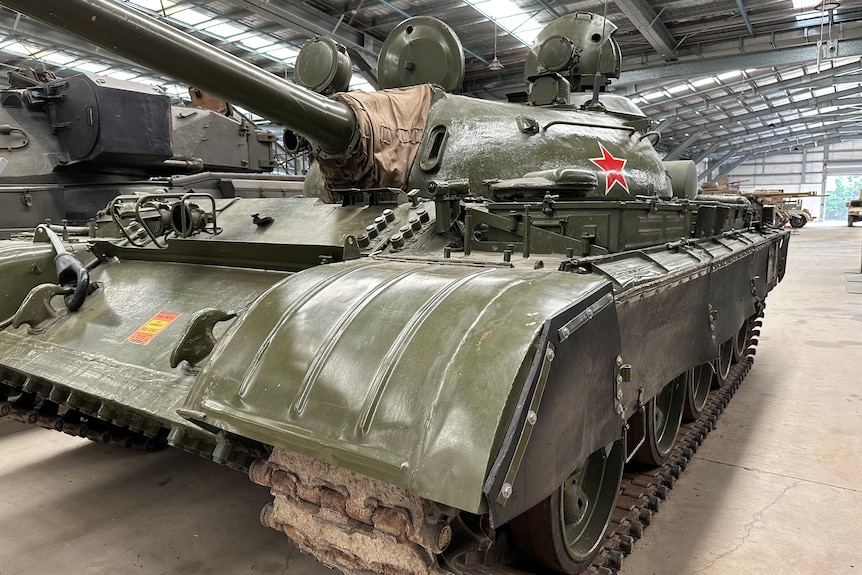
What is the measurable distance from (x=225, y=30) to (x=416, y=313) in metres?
12.7

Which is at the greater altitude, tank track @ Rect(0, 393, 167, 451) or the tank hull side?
the tank hull side

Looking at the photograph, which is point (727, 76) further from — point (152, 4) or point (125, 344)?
point (125, 344)

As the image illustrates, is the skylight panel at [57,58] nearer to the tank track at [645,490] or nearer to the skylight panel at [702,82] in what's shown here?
the tank track at [645,490]

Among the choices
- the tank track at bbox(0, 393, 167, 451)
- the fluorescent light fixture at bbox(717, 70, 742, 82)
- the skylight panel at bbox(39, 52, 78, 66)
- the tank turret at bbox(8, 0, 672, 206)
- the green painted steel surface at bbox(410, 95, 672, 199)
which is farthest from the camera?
the fluorescent light fixture at bbox(717, 70, 742, 82)

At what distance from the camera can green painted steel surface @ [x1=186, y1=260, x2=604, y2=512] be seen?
1867 mm

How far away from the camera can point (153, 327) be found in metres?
3.68

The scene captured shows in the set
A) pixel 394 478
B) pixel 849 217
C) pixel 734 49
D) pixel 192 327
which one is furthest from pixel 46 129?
pixel 849 217

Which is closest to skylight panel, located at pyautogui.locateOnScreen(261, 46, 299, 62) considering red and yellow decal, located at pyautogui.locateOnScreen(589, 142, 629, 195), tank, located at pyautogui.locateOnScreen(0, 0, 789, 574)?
tank, located at pyautogui.locateOnScreen(0, 0, 789, 574)

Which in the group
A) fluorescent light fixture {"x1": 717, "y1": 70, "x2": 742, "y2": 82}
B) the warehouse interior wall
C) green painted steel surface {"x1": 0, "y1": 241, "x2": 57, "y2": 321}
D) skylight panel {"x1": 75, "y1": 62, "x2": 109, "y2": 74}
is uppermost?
fluorescent light fixture {"x1": 717, "y1": 70, "x2": 742, "y2": 82}

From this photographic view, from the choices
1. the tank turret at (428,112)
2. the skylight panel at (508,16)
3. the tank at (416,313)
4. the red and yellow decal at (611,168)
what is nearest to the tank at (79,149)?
the tank at (416,313)

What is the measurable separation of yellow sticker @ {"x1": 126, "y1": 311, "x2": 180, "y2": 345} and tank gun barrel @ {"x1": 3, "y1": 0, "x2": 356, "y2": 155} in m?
1.27

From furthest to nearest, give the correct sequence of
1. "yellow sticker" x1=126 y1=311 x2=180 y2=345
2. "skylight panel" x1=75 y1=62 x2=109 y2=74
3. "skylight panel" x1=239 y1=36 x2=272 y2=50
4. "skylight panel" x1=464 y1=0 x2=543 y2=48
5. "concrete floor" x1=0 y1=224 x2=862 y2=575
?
"skylight panel" x1=75 y1=62 x2=109 y2=74
"skylight panel" x1=239 y1=36 x2=272 y2=50
"skylight panel" x1=464 y1=0 x2=543 y2=48
"yellow sticker" x1=126 y1=311 x2=180 y2=345
"concrete floor" x1=0 y1=224 x2=862 y2=575

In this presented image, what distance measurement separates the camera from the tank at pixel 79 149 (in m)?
7.00

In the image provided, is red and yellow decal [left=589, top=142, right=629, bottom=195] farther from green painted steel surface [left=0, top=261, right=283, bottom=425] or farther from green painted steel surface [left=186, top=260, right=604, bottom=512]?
green painted steel surface [left=0, top=261, right=283, bottom=425]
